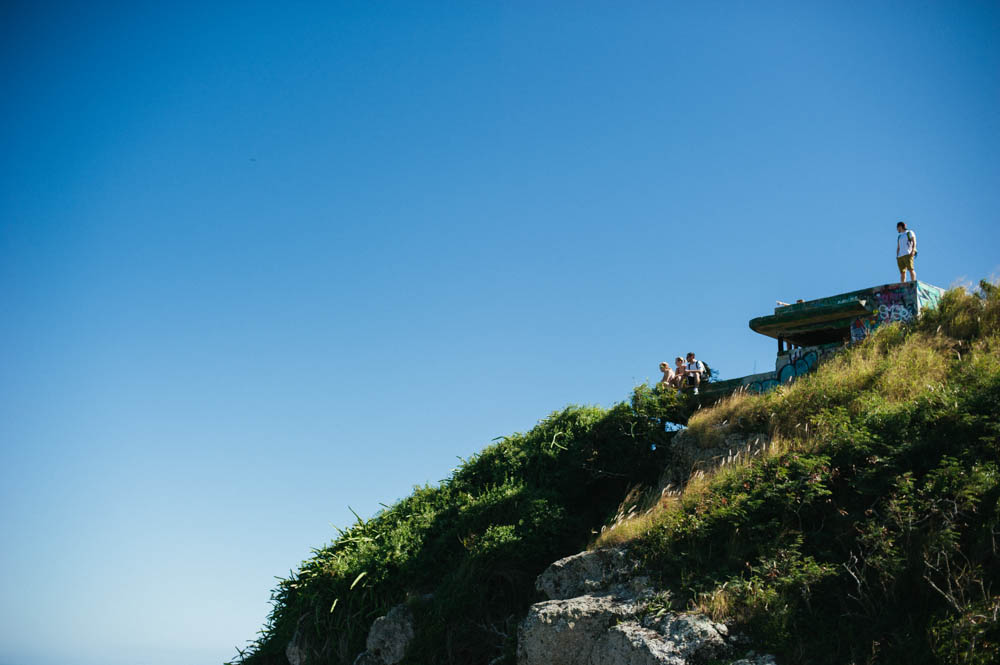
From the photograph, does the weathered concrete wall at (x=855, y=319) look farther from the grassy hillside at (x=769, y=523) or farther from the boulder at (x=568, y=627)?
the boulder at (x=568, y=627)

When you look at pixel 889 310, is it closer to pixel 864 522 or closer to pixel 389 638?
pixel 864 522

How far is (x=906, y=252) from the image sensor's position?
15938 mm

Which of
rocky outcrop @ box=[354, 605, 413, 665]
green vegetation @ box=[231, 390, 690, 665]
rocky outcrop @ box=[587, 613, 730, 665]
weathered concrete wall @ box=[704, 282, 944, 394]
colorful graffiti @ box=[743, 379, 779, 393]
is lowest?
rocky outcrop @ box=[587, 613, 730, 665]

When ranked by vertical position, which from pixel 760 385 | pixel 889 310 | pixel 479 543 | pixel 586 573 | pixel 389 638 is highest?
pixel 889 310

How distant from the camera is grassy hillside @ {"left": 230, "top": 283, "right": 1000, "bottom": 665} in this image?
8.73m

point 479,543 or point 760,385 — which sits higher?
point 760,385

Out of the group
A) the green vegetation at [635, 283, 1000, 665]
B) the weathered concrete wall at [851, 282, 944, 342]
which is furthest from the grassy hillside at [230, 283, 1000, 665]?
the weathered concrete wall at [851, 282, 944, 342]

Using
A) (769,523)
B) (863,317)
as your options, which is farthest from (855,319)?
(769,523)

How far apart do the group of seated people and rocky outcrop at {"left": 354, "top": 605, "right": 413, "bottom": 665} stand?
7.06m

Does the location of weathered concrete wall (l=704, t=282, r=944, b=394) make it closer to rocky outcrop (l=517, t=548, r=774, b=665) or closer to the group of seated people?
the group of seated people

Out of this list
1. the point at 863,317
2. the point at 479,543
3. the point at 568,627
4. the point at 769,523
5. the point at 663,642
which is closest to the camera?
the point at 663,642

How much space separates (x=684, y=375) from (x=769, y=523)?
6712 millimetres

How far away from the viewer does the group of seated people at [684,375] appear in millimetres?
16689

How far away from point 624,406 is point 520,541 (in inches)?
151
